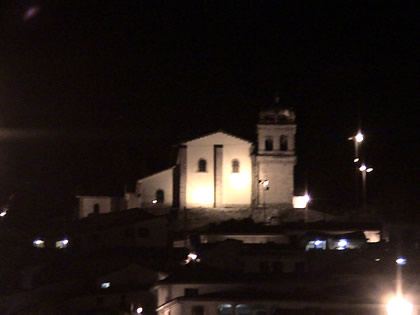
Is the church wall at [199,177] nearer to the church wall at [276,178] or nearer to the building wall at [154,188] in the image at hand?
the building wall at [154,188]

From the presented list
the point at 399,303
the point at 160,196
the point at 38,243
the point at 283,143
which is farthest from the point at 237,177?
the point at 399,303

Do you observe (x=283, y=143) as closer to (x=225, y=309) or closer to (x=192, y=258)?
(x=192, y=258)

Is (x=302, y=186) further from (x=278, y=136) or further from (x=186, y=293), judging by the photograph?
(x=186, y=293)

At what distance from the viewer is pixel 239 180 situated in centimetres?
5116

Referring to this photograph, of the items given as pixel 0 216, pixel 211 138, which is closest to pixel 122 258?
pixel 211 138

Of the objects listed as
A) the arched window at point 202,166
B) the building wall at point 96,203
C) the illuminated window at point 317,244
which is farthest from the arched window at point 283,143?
the illuminated window at point 317,244

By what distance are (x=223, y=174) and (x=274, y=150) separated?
9.08 feet

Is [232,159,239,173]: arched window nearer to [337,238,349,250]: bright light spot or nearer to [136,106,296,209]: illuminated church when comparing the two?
[136,106,296,209]: illuminated church

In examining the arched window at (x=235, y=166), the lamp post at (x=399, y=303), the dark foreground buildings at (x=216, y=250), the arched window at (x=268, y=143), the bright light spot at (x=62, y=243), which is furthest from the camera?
the arched window at (x=235, y=166)

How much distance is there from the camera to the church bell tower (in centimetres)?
5056

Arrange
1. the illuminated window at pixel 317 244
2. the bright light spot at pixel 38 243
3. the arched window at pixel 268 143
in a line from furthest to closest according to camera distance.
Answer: the arched window at pixel 268 143 < the bright light spot at pixel 38 243 < the illuminated window at pixel 317 244

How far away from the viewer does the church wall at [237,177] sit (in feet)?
167

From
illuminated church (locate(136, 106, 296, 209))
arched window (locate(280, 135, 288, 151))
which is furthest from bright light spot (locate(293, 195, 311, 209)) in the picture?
arched window (locate(280, 135, 288, 151))

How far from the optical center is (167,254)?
39.8m
